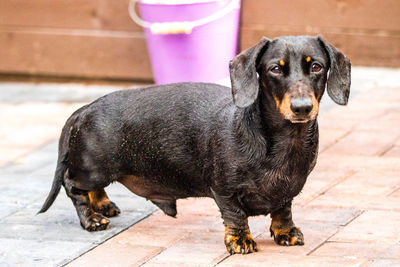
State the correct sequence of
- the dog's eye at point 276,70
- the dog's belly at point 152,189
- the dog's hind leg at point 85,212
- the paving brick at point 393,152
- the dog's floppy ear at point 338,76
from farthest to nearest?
the paving brick at point 393,152 < the dog's hind leg at point 85,212 < the dog's belly at point 152,189 < the dog's floppy ear at point 338,76 < the dog's eye at point 276,70

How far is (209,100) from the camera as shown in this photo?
155 inches

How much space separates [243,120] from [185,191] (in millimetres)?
549

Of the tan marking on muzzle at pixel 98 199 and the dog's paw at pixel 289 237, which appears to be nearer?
the dog's paw at pixel 289 237

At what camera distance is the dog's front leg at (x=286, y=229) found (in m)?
3.85

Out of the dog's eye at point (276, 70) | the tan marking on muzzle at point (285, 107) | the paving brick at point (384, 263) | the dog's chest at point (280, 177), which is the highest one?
the dog's eye at point (276, 70)

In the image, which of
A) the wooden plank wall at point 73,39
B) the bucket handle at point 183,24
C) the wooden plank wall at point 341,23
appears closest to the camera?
the bucket handle at point 183,24

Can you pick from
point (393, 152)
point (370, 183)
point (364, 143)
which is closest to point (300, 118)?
point (370, 183)

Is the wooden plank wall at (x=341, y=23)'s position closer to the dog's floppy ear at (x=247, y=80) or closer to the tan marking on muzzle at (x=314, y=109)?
the dog's floppy ear at (x=247, y=80)

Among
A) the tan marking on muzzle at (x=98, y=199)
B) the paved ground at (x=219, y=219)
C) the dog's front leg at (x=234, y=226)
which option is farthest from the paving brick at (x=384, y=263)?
the tan marking on muzzle at (x=98, y=199)

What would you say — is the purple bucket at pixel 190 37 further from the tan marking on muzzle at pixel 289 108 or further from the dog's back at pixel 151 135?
the tan marking on muzzle at pixel 289 108

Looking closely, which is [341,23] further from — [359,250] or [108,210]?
[359,250]

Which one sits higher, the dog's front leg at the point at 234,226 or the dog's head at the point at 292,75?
the dog's head at the point at 292,75

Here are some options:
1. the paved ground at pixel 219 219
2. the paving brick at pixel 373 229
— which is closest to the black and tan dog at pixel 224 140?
the paved ground at pixel 219 219

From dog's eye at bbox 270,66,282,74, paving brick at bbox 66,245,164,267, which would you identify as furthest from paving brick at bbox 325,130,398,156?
dog's eye at bbox 270,66,282,74
